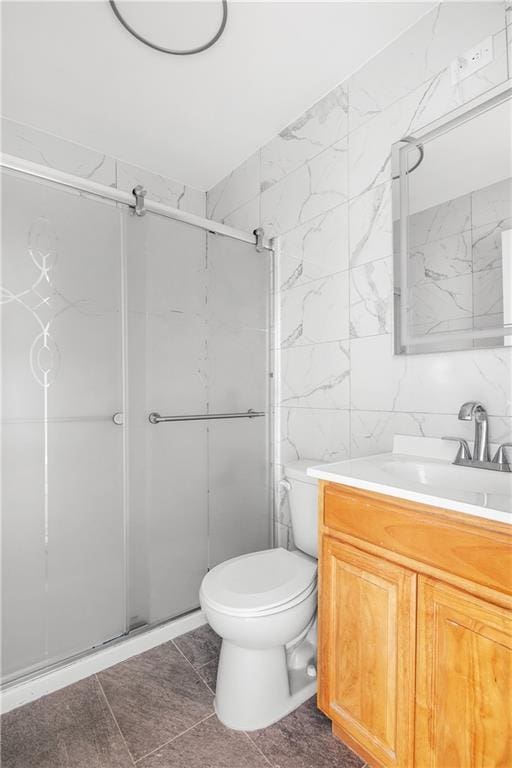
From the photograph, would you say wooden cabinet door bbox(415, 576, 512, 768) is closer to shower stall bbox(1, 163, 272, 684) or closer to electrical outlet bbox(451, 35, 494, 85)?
shower stall bbox(1, 163, 272, 684)

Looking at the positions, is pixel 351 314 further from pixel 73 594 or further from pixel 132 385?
pixel 73 594

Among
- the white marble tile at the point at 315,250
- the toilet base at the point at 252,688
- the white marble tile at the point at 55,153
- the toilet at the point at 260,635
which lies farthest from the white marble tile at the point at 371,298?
the white marble tile at the point at 55,153

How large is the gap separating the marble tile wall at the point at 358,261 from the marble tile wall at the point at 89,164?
569mm

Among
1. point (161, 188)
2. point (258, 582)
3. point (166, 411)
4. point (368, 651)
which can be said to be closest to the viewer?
point (368, 651)

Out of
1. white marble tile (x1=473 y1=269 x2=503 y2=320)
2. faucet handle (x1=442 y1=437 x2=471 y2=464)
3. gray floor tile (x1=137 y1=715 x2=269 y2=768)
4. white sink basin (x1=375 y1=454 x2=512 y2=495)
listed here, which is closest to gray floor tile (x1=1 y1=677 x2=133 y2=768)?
gray floor tile (x1=137 y1=715 x2=269 y2=768)

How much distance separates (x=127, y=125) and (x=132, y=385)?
1.40m

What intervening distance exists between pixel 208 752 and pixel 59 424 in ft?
3.88

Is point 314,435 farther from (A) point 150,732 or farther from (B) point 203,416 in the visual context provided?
(A) point 150,732

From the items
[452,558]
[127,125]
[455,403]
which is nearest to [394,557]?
[452,558]

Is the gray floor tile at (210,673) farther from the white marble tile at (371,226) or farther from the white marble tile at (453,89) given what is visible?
the white marble tile at (453,89)

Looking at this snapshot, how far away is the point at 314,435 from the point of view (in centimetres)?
190

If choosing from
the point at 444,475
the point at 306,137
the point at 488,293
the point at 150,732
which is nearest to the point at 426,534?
the point at 444,475

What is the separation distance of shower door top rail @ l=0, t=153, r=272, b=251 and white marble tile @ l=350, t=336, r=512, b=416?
89 centimetres

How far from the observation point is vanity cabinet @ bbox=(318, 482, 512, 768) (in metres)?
0.83
